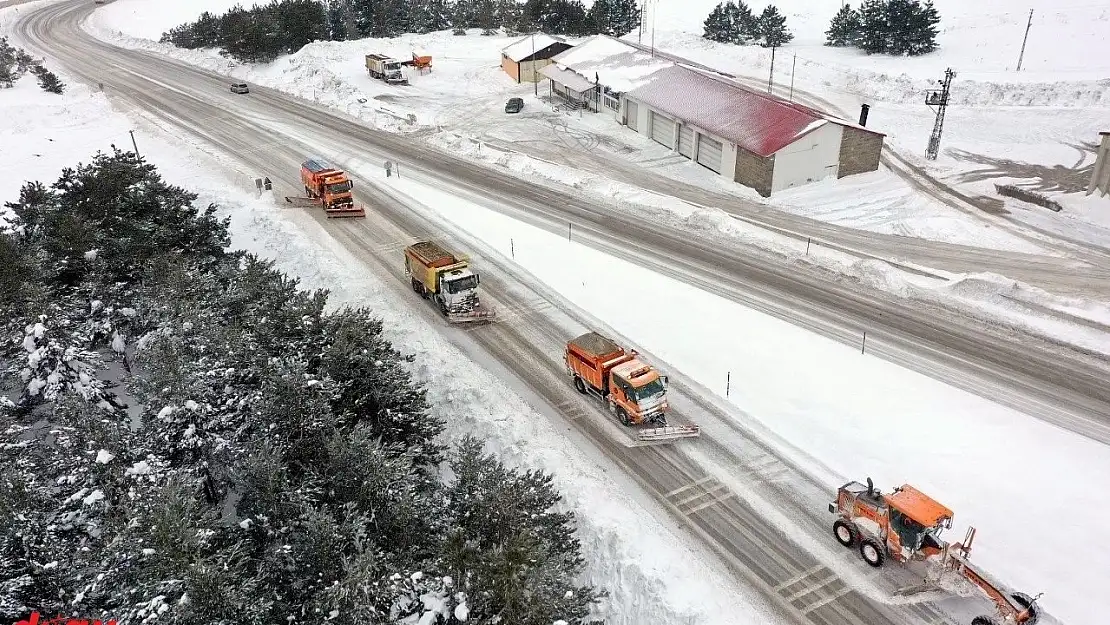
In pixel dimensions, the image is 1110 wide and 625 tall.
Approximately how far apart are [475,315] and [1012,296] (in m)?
26.3

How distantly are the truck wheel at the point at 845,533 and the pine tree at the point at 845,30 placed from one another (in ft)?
303

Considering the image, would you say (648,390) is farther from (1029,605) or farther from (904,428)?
(1029,605)

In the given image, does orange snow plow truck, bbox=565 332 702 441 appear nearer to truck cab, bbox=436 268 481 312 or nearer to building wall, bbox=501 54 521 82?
truck cab, bbox=436 268 481 312

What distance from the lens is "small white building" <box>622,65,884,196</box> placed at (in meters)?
48.0

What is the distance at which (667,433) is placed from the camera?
2444 centimetres

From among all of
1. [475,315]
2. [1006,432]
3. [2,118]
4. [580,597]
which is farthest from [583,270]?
[2,118]

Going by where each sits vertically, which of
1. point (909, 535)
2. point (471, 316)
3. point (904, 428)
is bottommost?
point (904, 428)

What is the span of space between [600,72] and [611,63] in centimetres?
256

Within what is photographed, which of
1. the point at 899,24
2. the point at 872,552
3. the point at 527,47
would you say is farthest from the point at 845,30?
the point at 872,552

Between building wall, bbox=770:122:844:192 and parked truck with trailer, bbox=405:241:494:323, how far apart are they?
25.8 m

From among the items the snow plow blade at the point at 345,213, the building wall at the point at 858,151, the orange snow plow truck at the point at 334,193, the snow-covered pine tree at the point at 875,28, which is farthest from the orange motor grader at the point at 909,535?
the snow-covered pine tree at the point at 875,28

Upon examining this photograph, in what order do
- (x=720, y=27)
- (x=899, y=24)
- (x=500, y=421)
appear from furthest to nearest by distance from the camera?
(x=720, y=27) → (x=899, y=24) → (x=500, y=421)

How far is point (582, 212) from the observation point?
45.3m

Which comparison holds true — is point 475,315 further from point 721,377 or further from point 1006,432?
point 1006,432
